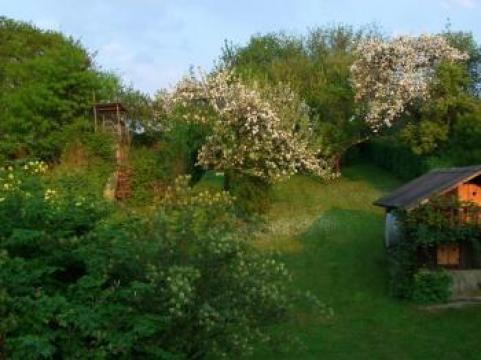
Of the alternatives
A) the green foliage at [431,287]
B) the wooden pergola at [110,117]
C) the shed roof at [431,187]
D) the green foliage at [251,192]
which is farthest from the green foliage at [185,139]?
the green foliage at [431,287]

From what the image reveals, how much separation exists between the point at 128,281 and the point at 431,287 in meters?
13.0

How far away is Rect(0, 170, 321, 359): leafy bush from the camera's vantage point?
9094mm

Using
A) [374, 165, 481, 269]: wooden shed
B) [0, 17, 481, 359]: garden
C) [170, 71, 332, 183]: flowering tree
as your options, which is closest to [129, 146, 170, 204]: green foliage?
[0, 17, 481, 359]: garden

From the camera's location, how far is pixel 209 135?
36000mm

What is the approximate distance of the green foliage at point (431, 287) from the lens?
2117 cm

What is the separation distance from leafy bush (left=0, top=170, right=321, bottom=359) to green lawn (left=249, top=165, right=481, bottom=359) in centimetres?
269

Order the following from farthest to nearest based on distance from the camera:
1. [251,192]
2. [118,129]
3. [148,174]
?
[118,129], [148,174], [251,192]

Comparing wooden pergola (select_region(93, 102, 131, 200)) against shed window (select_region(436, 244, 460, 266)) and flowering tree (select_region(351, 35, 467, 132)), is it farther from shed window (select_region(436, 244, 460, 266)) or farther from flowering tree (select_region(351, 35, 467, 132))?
shed window (select_region(436, 244, 460, 266))

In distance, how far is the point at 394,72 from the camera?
43.7 metres

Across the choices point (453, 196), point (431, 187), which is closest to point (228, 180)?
point (431, 187)

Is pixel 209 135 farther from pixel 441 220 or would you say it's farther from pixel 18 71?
pixel 441 220

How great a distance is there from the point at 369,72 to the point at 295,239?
17217mm

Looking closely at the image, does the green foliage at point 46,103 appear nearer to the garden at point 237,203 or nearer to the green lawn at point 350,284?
the garden at point 237,203

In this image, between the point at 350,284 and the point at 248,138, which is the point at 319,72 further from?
the point at 350,284
